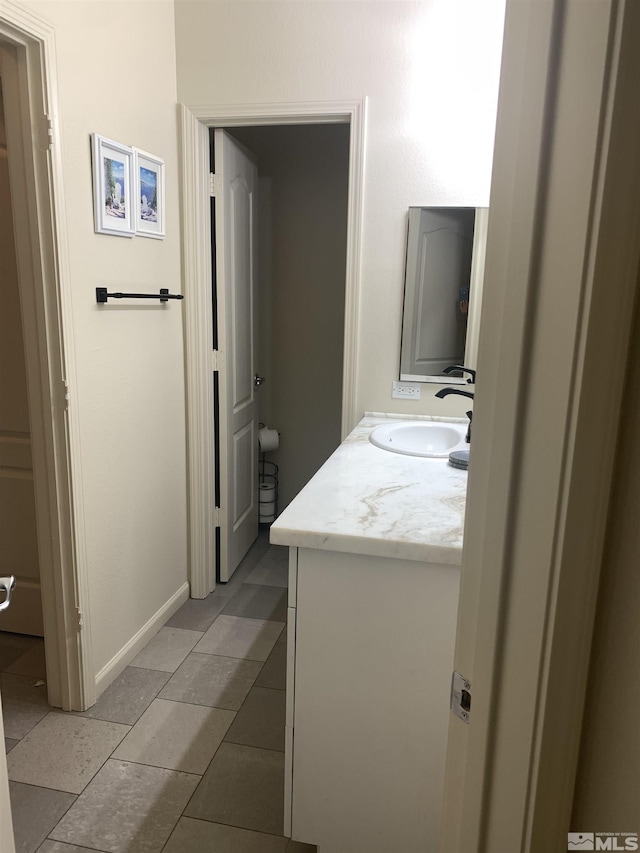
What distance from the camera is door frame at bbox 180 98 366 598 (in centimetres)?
249

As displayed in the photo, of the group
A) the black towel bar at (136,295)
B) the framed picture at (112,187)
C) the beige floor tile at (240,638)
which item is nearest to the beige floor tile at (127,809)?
the beige floor tile at (240,638)

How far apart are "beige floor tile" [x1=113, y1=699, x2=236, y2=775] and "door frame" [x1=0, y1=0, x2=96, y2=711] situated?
251mm

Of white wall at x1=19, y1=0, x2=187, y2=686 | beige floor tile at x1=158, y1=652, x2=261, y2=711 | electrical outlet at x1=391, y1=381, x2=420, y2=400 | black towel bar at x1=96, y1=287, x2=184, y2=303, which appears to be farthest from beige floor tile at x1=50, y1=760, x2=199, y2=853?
electrical outlet at x1=391, y1=381, x2=420, y2=400

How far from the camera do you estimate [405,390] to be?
2.65 m

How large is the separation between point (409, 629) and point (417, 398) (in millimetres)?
1403

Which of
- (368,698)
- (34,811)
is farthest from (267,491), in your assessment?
(368,698)

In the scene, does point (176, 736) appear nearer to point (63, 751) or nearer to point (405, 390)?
point (63, 751)

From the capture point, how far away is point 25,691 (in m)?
2.21

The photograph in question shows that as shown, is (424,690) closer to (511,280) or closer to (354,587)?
(354,587)

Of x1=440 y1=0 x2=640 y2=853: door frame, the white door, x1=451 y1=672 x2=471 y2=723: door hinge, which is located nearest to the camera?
x1=440 y1=0 x2=640 y2=853: door frame

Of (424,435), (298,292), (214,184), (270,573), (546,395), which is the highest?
(214,184)

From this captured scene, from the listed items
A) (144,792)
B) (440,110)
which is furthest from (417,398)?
(144,792)

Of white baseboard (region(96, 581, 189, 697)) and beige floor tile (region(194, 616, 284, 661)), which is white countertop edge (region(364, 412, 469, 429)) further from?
white baseboard (region(96, 581, 189, 697))

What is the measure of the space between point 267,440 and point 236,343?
0.77 metres
